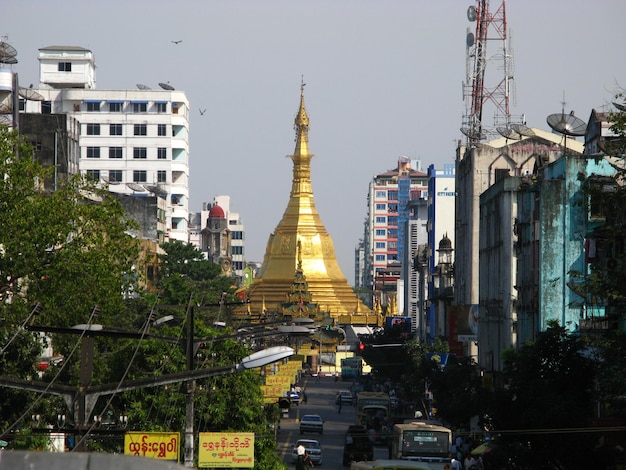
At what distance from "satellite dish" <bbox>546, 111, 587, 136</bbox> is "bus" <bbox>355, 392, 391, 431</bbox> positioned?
24.0 m

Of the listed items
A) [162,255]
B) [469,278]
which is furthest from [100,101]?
[469,278]

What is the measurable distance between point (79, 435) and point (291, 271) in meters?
148

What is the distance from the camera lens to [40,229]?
4703 centimetres

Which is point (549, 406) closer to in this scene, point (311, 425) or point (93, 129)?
point (311, 425)

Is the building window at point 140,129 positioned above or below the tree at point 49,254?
above

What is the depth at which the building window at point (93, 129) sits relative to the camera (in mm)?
143500

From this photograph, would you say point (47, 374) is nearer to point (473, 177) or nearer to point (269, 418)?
point (269, 418)

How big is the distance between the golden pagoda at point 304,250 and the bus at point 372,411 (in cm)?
8089

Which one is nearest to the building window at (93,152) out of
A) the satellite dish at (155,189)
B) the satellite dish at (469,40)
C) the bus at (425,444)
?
the satellite dish at (155,189)

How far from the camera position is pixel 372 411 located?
86562mm

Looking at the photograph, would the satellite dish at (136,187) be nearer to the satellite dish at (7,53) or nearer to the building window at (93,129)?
the building window at (93,129)

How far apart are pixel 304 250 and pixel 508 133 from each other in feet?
286

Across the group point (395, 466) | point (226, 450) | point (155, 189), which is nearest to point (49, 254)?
point (395, 466)

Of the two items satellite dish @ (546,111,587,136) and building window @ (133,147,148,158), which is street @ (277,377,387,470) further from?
building window @ (133,147,148,158)
